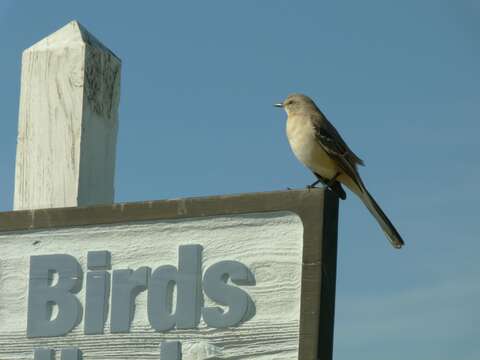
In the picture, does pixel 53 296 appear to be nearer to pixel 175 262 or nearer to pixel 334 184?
pixel 175 262

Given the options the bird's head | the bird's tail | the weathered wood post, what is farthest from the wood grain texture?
the bird's head

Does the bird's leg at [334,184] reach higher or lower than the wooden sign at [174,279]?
higher

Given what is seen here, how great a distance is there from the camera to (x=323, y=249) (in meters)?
2.98

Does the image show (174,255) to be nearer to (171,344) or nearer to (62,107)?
(171,344)

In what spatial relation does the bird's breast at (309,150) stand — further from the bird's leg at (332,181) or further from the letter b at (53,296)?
the letter b at (53,296)

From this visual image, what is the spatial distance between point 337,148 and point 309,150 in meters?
0.14

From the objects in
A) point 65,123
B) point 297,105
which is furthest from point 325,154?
point 65,123

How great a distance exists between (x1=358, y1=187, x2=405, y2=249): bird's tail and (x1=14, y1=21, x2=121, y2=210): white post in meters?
1.13

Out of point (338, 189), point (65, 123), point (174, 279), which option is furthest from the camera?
point (338, 189)

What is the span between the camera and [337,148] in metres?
4.89

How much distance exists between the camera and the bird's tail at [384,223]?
4.02m

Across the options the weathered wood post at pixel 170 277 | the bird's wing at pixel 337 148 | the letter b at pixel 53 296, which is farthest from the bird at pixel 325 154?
the letter b at pixel 53 296

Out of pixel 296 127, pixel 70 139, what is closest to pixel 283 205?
pixel 70 139

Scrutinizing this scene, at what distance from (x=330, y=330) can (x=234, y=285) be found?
362mm
